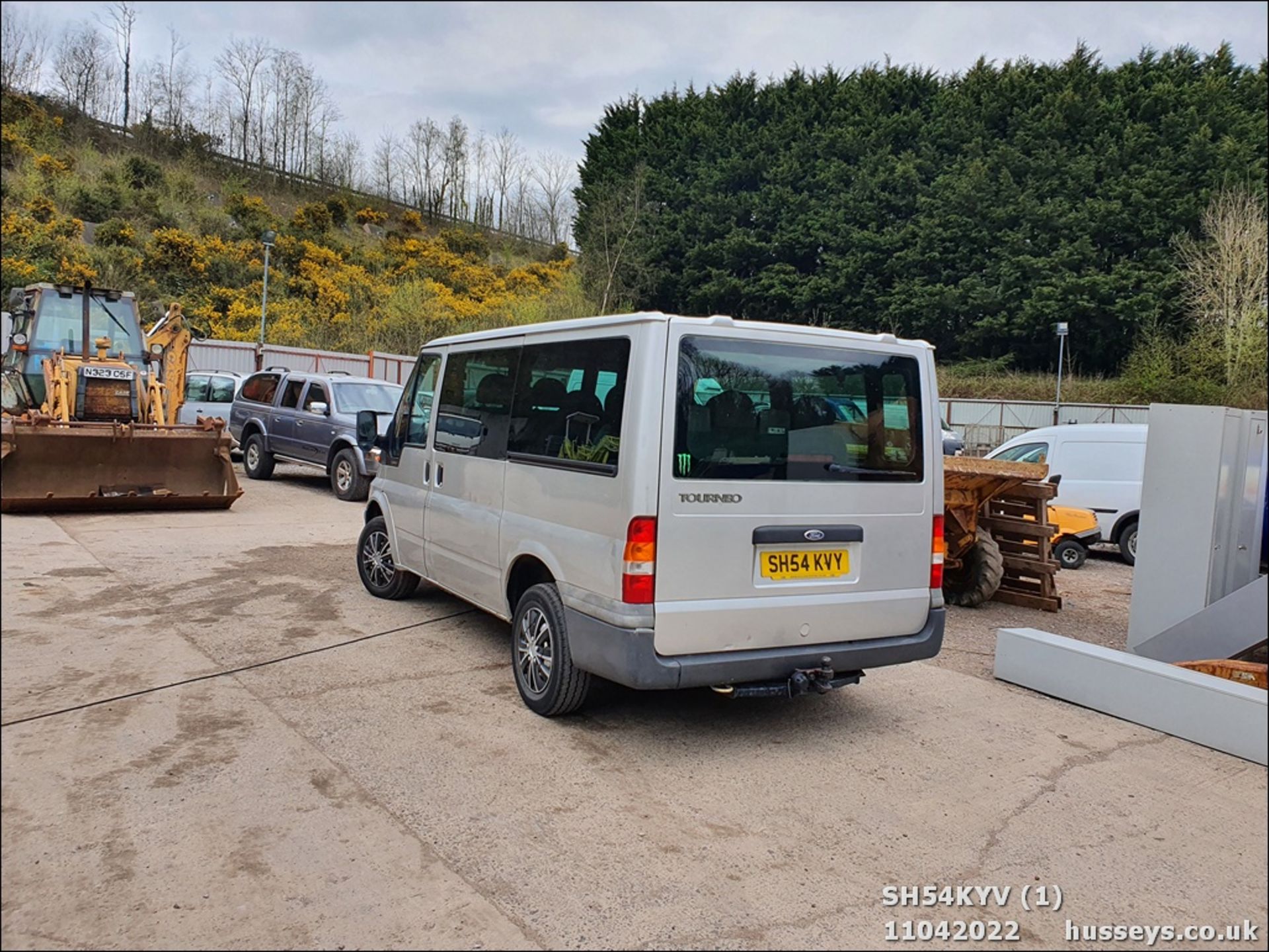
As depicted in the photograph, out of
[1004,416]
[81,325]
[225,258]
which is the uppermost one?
[225,258]

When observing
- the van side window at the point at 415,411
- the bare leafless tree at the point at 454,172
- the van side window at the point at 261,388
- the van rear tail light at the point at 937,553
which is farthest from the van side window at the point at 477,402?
the bare leafless tree at the point at 454,172

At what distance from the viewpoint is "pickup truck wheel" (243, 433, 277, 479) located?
15.0m

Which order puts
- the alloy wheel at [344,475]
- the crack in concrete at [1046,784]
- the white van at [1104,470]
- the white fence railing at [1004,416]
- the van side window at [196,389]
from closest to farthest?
the crack in concrete at [1046,784] → the white van at [1104,470] → the alloy wheel at [344,475] → the van side window at [196,389] → the white fence railing at [1004,416]

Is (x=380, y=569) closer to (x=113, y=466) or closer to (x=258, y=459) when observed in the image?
(x=113, y=466)

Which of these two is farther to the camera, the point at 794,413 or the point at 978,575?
the point at 978,575

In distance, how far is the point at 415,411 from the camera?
6398mm

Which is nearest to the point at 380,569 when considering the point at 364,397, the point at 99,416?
the point at 99,416

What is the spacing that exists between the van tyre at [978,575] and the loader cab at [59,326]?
1102 centimetres

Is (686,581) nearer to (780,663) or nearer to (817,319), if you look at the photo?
(780,663)

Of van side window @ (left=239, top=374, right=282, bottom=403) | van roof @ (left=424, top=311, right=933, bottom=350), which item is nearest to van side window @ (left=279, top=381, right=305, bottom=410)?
van side window @ (left=239, top=374, right=282, bottom=403)

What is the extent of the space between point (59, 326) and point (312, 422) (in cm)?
358

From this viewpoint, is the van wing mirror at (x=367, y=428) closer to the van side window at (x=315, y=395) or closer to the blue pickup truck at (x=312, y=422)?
the blue pickup truck at (x=312, y=422)

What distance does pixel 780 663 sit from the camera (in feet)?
13.9

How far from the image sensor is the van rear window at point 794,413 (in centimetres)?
412
